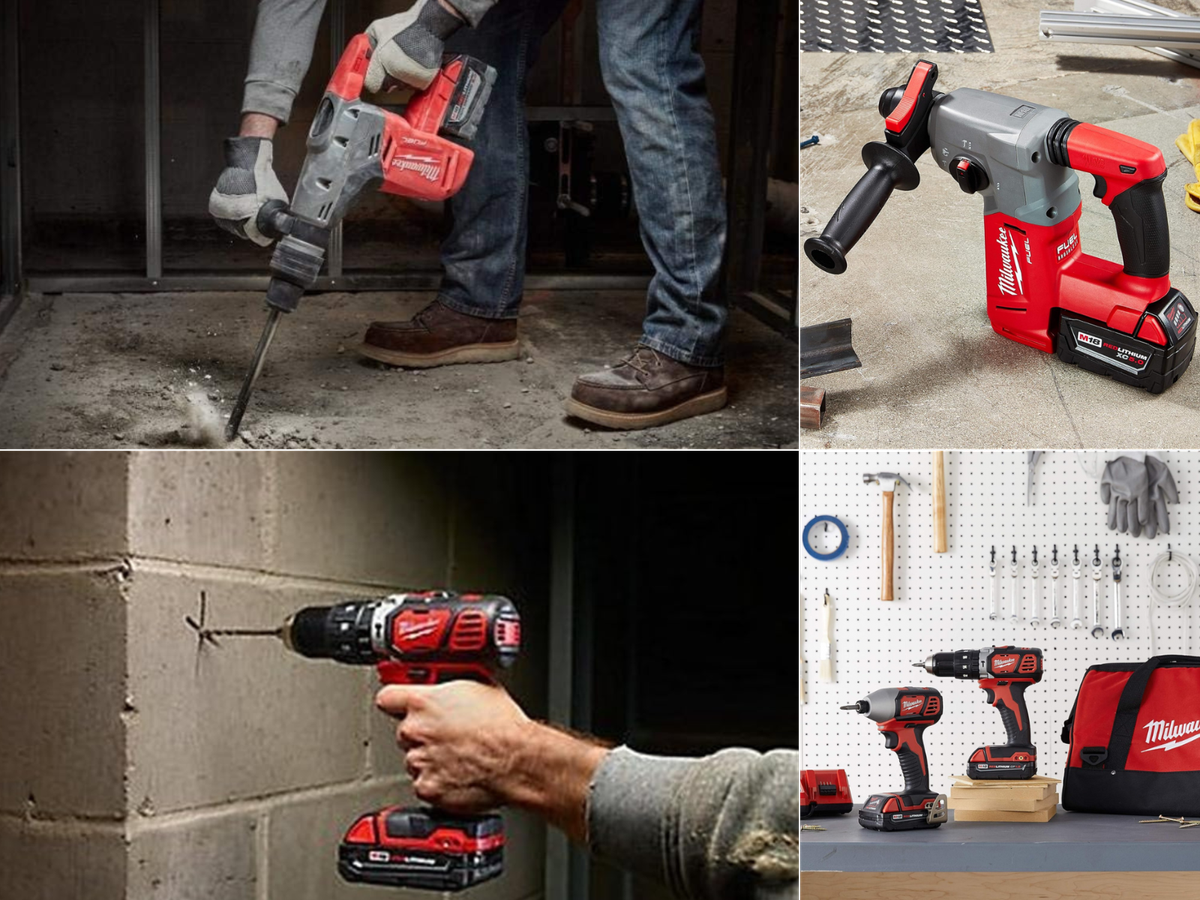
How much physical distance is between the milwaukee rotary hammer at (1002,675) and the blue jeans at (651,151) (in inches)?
19.2

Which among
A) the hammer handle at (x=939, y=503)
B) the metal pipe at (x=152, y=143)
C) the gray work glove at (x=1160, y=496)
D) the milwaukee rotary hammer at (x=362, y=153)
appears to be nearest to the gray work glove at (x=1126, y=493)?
the gray work glove at (x=1160, y=496)

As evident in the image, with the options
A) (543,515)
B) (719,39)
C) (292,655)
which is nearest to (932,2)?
(719,39)

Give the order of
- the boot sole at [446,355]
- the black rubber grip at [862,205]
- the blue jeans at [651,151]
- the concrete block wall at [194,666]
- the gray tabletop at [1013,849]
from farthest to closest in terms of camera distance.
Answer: the boot sole at [446,355]
the blue jeans at [651,151]
the black rubber grip at [862,205]
the gray tabletop at [1013,849]
the concrete block wall at [194,666]

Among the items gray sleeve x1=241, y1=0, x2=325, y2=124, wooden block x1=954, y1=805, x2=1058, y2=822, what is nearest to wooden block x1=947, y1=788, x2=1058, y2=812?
wooden block x1=954, y1=805, x2=1058, y2=822

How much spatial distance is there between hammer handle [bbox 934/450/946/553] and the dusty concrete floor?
0.24 meters

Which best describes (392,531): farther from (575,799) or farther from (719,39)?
(719,39)

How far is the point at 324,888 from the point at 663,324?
92 centimetres

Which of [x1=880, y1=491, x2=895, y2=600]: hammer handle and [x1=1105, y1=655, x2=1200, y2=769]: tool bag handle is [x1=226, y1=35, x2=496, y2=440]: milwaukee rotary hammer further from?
[x1=1105, y1=655, x2=1200, y2=769]: tool bag handle

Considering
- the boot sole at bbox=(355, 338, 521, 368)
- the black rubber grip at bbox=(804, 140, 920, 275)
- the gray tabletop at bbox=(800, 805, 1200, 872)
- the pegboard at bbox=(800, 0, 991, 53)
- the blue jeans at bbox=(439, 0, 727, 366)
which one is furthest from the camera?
the pegboard at bbox=(800, 0, 991, 53)

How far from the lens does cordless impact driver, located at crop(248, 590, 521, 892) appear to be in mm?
906

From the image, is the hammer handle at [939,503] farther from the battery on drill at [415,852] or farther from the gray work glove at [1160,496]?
the battery on drill at [415,852]

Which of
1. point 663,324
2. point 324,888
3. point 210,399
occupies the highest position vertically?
point 663,324

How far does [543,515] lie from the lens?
0.95 meters

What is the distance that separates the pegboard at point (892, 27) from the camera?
2055 mm
